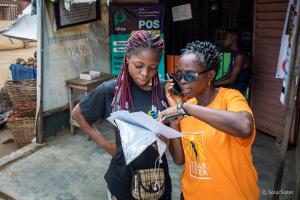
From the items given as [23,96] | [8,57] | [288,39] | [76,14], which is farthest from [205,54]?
[8,57]

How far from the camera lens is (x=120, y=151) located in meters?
1.96

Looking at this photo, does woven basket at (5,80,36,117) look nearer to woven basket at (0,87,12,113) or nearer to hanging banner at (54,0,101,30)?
hanging banner at (54,0,101,30)

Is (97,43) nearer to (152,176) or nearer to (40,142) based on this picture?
(40,142)

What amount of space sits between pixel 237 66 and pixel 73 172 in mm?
2670

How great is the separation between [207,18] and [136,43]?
14.7 feet

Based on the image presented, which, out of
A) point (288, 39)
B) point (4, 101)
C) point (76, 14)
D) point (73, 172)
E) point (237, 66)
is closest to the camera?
point (288, 39)

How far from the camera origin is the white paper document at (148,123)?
157 centimetres

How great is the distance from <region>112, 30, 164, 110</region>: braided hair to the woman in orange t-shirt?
0.68ft

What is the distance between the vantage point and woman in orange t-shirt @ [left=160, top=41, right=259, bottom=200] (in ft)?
4.99

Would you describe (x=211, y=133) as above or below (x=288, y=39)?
below

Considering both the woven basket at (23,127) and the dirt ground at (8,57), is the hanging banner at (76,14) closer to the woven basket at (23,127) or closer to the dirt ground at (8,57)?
the woven basket at (23,127)

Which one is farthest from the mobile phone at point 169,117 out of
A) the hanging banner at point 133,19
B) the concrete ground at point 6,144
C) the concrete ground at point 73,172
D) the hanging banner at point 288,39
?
the concrete ground at point 6,144

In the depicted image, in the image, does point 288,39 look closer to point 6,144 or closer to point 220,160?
point 220,160

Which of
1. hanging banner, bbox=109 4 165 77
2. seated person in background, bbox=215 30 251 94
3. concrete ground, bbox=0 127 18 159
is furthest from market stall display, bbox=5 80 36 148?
seated person in background, bbox=215 30 251 94
